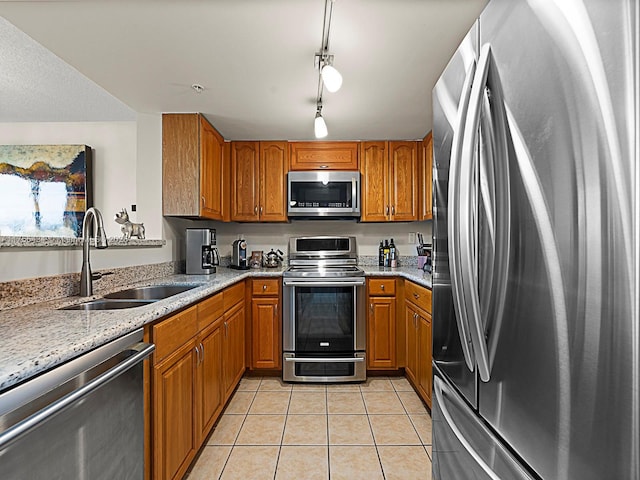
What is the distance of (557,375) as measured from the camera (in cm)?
58

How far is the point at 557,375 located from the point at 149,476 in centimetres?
144

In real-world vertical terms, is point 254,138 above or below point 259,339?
above

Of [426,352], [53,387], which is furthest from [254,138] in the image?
[53,387]

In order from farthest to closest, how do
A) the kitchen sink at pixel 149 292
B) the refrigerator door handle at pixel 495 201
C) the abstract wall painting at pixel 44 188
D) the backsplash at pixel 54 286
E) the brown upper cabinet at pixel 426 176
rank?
1. the abstract wall painting at pixel 44 188
2. the brown upper cabinet at pixel 426 176
3. the kitchen sink at pixel 149 292
4. the backsplash at pixel 54 286
5. the refrigerator door handle at pixel 495 201

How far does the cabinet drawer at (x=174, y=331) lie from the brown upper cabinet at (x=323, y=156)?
2126 mm

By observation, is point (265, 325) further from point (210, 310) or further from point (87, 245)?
point (87, 245)

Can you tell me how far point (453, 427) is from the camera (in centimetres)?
101

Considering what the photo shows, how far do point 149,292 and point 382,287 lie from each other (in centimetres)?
184

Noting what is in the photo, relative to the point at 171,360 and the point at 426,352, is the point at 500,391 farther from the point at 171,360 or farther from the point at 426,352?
the point at 426,352

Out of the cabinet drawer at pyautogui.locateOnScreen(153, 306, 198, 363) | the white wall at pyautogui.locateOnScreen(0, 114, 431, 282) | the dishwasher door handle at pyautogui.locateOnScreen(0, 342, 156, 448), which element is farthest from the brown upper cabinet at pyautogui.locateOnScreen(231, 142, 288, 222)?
the dishwasher door handle at pyautogui.locateOnScreen(0, 342, 156, 448)

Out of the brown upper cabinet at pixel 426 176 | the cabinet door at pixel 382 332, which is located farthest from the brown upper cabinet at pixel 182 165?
the brown upper cabinet at pixel 426 176

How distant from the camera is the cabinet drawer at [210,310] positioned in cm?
198

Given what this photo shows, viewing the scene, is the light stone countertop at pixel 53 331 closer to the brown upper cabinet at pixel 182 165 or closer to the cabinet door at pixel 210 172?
the brown upper cabinet at pixel 182 165

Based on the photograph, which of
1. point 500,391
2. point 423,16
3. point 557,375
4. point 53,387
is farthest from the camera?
point 423,16
